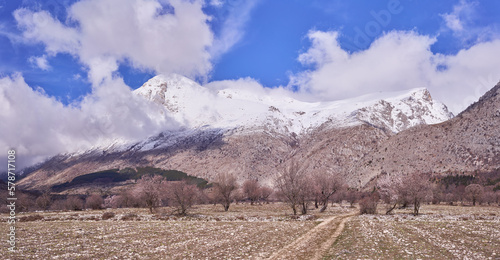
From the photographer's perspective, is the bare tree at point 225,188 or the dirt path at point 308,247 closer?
the dirt path at point 308,247

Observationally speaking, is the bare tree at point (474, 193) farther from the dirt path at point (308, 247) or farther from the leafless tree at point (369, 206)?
the dirt path at point (308, 247)

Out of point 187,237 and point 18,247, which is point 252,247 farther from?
point 18,247

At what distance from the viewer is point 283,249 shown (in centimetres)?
2431

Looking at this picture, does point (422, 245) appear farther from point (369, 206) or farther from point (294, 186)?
point (369, 206)

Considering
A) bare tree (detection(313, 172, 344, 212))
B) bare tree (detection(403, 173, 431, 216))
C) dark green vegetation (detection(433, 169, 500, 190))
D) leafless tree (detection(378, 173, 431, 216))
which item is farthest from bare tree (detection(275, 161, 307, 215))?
dark green vegetation (detection(433, 169, 500, 190))

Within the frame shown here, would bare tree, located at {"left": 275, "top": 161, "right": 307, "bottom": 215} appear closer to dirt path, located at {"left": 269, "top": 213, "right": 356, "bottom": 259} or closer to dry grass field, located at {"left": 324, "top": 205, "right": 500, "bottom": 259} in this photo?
dirt path, located at {"left": 269, "top": 213, "right": 356, "bottom": 259}

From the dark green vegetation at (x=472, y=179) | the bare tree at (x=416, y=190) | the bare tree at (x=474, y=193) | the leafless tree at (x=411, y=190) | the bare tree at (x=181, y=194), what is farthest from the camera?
the dark green vegetation at (x=472, y=179)

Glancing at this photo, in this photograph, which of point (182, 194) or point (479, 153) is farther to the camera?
point (479, 153)

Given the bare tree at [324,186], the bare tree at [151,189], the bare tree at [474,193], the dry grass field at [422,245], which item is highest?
the bare tree at [151,189]

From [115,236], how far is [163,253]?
484 inches

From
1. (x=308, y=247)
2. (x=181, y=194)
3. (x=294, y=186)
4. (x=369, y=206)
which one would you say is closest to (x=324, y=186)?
(x=369, y=206)

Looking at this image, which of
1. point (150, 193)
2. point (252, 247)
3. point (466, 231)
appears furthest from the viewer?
point (150, 193)

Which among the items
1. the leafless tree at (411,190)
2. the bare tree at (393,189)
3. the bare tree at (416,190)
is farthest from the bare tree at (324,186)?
the bare tree at (416,190)

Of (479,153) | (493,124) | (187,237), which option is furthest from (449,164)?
(187,237)
